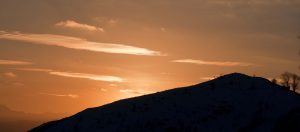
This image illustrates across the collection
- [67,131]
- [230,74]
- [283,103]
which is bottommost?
[67,131]

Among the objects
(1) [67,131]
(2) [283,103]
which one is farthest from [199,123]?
(1) [67,131]

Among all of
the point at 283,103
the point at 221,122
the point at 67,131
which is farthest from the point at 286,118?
the point at 67,131

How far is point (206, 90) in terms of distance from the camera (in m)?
40.2

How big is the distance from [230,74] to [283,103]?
7.49 m

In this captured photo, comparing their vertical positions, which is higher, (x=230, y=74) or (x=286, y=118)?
(x=230, y=74)

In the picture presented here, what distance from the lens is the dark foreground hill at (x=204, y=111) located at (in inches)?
1359

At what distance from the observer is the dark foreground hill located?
34531mm

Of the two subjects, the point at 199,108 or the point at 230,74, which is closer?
the point at 199,108

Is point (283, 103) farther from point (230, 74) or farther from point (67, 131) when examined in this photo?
point (67, 131)

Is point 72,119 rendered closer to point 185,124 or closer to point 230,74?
point 185,124

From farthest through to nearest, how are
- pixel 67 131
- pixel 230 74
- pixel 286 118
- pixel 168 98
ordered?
pixel 230 74, pixel 168 98, pixel 67 131, pixel 286 118

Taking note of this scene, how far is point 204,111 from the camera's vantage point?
36812 mm

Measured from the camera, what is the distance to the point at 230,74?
42.9 m

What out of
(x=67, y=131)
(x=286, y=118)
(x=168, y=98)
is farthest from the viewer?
(x=168, y=98)
